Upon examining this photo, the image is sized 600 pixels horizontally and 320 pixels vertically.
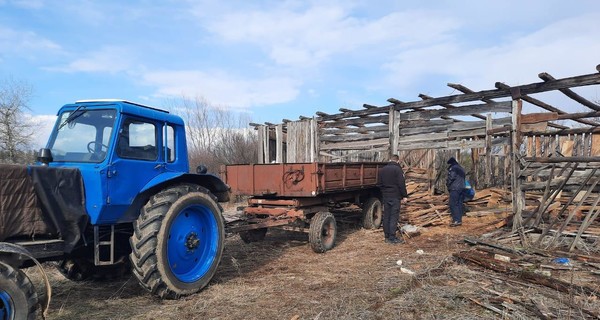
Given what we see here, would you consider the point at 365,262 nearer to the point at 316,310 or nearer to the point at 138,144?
the point at 316,310

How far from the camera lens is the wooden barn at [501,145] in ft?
27.1

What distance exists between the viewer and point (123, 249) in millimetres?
5625

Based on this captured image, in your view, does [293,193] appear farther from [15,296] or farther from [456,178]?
[15,296]

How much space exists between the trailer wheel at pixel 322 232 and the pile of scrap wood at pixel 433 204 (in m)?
3.46

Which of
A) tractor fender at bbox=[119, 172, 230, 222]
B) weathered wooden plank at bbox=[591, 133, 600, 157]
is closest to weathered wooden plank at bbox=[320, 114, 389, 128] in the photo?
weathered wooden plank at bbox=[591, 133, 600, 157]

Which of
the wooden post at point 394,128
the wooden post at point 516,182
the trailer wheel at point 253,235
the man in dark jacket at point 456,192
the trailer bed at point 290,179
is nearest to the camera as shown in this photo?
the trailer bed at point 290,179

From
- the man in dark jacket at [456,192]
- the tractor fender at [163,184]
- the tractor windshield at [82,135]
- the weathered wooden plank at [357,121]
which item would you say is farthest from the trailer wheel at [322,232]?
the weathered wooden plank at [357,121]

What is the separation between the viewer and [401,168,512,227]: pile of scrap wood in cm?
1110

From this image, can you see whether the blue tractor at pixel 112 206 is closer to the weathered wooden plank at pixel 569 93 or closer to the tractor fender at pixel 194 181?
the tractor fender at pixel 194 181

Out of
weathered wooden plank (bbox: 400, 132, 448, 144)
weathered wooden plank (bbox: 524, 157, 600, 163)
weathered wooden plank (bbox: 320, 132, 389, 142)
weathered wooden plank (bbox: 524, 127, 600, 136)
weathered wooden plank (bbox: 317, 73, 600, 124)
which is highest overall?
weathered wooden plank (bbox: 317, 73, 600, 124)

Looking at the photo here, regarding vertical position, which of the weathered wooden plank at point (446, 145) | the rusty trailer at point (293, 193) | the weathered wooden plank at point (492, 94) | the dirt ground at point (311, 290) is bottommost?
the dirt ground at point (311, 290)

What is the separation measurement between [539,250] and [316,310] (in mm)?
4723

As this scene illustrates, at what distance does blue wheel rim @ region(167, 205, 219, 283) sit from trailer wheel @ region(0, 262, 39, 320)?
167 cm

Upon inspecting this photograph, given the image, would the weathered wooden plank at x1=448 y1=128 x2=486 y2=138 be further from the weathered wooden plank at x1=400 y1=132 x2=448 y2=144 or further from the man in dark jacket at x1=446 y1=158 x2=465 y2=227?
the man in dark jacket at x1=446 y1=158 x2=465 y2=227
